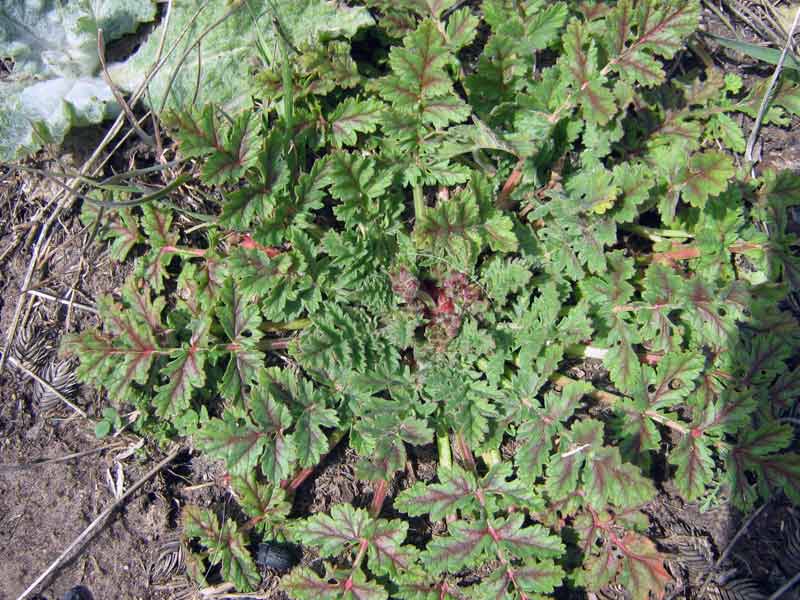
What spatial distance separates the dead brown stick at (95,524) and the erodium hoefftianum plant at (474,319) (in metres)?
0.23

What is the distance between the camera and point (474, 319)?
138 inches

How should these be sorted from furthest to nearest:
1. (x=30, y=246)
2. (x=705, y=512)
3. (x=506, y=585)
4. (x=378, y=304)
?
(x=30, y=246) < (x=705, y=512) < (x=378, y=304) < (x=506, y=585)

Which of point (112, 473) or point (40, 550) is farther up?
point (112, 473)

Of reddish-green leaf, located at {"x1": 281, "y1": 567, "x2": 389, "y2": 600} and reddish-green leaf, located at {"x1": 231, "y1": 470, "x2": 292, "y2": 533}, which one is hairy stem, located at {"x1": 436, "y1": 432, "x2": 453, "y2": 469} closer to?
reddish-green leaf, located at {"x1": 281, "y1": 567, "x2": 389, "y2": 600}

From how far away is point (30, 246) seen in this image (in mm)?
4176

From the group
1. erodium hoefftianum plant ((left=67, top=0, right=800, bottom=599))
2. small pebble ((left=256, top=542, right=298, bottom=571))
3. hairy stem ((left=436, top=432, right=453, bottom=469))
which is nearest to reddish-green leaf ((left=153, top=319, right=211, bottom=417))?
erodium hoefftianum plant ((left=67, top=0, right=800, bottom=599))

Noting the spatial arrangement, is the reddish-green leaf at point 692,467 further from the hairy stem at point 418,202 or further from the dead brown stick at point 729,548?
the hairy stem at point 418,202

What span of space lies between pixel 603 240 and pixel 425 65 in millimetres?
1318

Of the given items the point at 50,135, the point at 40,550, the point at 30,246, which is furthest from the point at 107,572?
the point at 50,135

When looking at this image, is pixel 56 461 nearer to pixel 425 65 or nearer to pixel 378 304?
pixel 378 304

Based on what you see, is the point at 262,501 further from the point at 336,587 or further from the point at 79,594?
the point at 79,594

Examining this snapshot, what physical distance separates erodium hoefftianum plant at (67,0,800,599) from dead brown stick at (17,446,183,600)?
0.23 metres

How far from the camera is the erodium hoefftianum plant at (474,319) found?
3277 mm

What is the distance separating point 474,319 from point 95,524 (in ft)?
8.57
